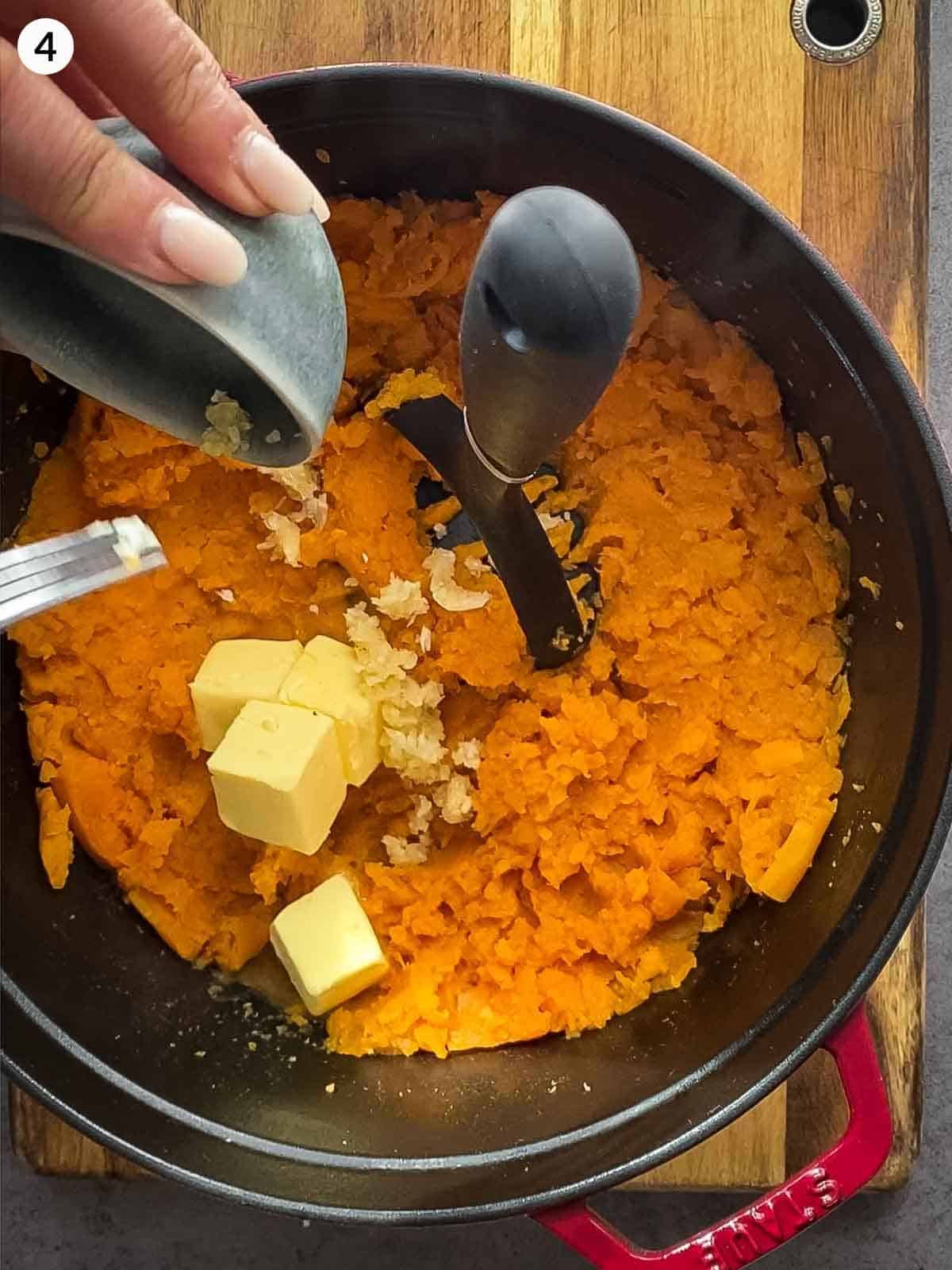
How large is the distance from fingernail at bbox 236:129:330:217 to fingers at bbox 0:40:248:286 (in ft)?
0.21

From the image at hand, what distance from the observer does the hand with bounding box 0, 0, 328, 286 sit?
0.68 m

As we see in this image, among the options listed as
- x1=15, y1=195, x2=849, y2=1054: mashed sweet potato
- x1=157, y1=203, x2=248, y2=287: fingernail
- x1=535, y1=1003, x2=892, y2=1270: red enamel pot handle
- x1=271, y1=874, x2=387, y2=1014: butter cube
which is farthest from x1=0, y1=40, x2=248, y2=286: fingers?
x1=535, y1=1003, x2=892, y2=1270: red enamel pot handle

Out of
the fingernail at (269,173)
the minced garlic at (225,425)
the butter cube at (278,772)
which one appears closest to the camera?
the fingernail at (269,173)

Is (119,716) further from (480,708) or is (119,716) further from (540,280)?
(540,280)

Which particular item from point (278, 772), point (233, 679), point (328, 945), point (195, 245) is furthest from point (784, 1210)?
point (195, 245)

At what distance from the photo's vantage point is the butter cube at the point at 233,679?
1127 millimetres

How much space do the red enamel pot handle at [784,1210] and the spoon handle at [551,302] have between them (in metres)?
0.56

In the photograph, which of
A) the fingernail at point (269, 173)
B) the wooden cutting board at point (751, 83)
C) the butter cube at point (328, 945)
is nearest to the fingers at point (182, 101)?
the fingernail at point (269, 173)

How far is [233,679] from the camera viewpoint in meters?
1.14

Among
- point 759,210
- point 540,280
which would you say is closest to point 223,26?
point 759,210

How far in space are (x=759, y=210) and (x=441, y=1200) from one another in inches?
33.1

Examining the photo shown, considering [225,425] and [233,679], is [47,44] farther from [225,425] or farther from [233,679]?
[233,679]

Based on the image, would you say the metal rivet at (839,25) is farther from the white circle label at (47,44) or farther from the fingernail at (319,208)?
the white circle label at (47,44)

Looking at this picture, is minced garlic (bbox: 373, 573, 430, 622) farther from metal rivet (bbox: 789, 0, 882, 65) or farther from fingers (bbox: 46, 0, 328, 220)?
metal rivet (bbox: 789, 0, 882, 65)
